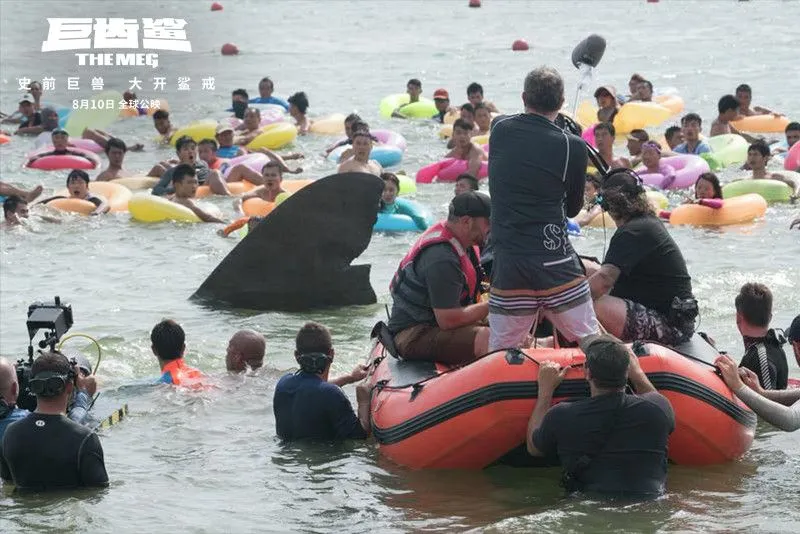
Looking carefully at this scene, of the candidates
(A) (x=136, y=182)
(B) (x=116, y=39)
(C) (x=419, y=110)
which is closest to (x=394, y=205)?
(A) (x=136, y=182)

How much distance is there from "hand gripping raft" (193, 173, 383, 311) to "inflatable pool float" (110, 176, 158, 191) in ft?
20.5

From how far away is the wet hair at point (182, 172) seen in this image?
52.0ft

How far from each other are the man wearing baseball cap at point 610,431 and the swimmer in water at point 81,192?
420 inches

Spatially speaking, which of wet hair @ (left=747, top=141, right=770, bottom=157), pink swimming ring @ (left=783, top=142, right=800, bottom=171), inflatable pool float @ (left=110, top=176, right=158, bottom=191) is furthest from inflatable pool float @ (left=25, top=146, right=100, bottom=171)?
pink swimming ring @ (left=783, top=142, right=800, bottom=171)

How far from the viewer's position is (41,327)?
7.04 meters

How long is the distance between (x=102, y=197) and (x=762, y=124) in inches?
385

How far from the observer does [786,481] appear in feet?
23.3

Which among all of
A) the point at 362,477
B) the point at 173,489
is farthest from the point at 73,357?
the point at 362,477

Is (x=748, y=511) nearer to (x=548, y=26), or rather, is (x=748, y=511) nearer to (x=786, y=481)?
(x=786, y=481)

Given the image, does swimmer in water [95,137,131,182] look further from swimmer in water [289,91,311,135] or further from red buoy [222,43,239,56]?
red buoy [222,43,239,56]

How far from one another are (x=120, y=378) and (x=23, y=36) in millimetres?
34775

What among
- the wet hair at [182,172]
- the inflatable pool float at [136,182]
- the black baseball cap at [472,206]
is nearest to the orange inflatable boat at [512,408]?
the black baseball cap at [472,206]

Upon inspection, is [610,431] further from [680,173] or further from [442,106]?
[442,106]

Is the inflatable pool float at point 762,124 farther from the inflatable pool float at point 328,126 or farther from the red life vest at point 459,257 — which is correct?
the red life vest at point 459,257
